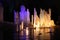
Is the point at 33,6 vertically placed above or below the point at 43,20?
above

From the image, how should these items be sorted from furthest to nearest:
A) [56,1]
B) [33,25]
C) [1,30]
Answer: [56,1] → [33,25] → [1,30]

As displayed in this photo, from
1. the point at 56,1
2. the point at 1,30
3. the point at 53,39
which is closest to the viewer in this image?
the point at 53,39

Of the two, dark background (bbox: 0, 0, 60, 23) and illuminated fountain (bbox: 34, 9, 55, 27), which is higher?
dark background (bbox: 0, 0, 60, 23)

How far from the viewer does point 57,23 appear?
9.80 ft

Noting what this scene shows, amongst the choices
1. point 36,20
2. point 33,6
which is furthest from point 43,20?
point 33,6

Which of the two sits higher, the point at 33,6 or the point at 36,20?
the point at 33,6

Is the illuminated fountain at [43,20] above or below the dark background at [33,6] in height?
below

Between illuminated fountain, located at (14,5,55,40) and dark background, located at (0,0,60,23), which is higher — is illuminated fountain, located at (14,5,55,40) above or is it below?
below

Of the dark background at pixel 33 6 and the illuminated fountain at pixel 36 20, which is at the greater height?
the dark background at pixel 33 6

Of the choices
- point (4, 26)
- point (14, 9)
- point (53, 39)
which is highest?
point (14, 9)

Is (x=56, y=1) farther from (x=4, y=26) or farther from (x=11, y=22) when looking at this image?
(x=4, y=26)

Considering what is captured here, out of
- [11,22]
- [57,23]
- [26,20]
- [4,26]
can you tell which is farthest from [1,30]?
[57,23]

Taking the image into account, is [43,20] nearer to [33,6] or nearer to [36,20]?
[36,20]

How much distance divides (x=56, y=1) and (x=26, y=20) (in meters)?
0.67
